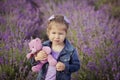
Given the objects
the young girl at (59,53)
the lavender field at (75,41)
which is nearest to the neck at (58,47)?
the young girl at (59,53)

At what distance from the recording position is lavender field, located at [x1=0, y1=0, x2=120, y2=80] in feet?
11.7

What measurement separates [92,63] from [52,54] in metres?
0.92

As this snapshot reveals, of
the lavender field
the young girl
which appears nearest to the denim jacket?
the young girl

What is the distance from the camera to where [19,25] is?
4.76 metres

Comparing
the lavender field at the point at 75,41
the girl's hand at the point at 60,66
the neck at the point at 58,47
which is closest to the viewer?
the girl's hand at the point at 60,66

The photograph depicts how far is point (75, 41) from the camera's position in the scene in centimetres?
451

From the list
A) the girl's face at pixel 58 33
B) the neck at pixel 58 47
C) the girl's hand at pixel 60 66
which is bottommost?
the girl's hand at pixel 60 66

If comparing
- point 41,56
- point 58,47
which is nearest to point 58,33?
point 58,47

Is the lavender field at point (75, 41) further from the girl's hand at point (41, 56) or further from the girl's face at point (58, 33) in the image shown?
the girl's face at point (58, 33)

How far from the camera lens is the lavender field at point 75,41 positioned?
11.7ft

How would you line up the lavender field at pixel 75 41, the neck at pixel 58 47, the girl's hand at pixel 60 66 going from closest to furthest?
the girl's hand at pixel 60 66, the neck at pixel 58 47, the lavender field at pixel 75 41

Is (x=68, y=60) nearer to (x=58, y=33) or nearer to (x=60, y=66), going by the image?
(x=60, y=66)

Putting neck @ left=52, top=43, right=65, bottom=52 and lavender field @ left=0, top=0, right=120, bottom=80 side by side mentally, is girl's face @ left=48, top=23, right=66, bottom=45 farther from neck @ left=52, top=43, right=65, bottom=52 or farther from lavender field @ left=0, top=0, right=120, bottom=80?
lavender field @ left=0, top=0, right=120, bottom=80

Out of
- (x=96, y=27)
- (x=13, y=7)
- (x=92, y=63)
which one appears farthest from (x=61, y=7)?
(x=92, y=63)
